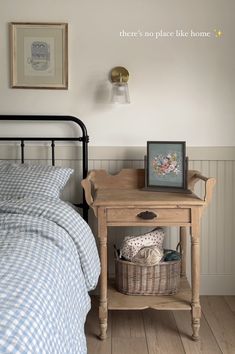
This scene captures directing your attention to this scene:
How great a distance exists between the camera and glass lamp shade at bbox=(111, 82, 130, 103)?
2.55 metres

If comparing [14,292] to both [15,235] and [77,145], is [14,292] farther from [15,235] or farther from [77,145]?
[77,145]

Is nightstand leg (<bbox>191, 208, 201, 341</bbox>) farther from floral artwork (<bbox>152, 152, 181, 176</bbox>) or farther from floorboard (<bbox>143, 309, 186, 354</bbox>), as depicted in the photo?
floral artwork (<bbox>152, 152, 181, 176</bbox>)

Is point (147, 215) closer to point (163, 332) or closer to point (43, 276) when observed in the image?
point (163, 332)

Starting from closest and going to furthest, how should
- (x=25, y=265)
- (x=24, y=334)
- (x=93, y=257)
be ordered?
(x=24, y=334)
(x=25, y=265)
(x=93, y=257)

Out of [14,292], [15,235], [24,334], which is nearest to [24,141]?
[15,235]

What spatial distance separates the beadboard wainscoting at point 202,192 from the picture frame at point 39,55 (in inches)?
15.3

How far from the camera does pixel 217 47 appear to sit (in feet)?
8.68

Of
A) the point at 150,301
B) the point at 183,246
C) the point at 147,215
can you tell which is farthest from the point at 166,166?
the point at 150,301

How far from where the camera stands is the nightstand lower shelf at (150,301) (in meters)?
2.21

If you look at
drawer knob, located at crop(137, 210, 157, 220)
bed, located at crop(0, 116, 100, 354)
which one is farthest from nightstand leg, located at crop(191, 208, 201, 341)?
bed, located at crop(0, 116, 100, 354)

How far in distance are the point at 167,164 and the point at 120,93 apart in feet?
1.63

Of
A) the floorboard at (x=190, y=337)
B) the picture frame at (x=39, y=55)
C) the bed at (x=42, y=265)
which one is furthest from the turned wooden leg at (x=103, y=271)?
the picture frame at (x=39, y=55)

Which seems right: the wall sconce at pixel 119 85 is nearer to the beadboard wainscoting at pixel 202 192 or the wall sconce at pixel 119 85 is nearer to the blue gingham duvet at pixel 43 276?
the beadboard wainscoting at pixel 202 192

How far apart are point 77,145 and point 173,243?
841mm
